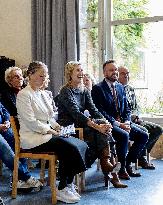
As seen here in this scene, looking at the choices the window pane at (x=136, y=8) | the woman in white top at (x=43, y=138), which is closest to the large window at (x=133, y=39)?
the window pane at (x=136, y=8)

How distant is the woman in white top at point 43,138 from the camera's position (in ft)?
9.84

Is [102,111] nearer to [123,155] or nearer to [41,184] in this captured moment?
[123,155]

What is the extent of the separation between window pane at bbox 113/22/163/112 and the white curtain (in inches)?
25.9

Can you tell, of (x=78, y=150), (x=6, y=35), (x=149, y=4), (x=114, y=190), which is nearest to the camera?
(x=78, y=150)

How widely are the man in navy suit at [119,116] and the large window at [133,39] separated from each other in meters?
1.29

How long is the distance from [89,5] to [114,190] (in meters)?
3.03

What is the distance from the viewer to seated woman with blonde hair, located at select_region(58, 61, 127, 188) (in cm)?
336

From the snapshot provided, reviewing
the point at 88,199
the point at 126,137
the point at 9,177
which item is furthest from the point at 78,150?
the point at 9,177

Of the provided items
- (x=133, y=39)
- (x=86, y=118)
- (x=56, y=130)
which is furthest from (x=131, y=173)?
(x=133, y=39)

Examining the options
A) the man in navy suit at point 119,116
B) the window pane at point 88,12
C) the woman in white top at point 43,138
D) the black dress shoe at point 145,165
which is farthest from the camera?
the window pane at point 88,12

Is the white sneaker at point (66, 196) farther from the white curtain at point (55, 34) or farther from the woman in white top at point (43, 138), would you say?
the white curtain at point (55, 34)

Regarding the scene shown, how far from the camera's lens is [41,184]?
11.1 ft

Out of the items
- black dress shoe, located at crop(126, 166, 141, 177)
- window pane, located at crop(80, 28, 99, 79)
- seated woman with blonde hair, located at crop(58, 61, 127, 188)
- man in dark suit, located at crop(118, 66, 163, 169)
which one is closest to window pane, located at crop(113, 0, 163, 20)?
window pane, located at crop(80, 28, 99, 79)

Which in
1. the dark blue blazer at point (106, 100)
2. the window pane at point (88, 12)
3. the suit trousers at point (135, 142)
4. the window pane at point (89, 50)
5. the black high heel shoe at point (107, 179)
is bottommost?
the black high heel shoe at point (107, 179)
